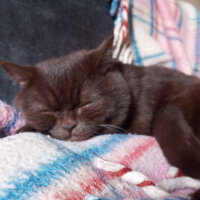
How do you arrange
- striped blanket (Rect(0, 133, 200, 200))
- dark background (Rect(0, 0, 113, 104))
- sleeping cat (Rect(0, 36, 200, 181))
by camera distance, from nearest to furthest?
striped blanket (Rect(0, 133, 200, 200)), sleeping cat (Rect(0, 36, 200, 181)), dark background (Rect(0, 0, 113, 104))

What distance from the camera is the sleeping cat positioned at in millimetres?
1049

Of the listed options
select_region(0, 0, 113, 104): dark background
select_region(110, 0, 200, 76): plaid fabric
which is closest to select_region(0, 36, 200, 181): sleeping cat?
select_region(0, 0, 113, 104): dark background

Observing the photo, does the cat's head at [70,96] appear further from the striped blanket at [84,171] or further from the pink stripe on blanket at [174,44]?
the pink stripe on blanket at [174,44]

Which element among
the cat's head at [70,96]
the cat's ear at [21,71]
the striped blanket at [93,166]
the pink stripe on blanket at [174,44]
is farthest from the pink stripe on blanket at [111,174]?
the pink stripe on blanket at [174,44]

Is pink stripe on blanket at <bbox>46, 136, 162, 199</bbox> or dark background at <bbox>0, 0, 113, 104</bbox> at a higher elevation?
dark background at <bbox>0, 0, 113, 104</bbox>

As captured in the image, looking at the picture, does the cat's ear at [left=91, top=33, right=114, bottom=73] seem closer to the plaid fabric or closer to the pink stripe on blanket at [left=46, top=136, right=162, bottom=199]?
the pink stripe on blanket at [left=46, top=136, right=162, bottom=199]

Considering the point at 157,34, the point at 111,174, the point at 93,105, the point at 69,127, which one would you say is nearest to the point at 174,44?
the point at 157,34

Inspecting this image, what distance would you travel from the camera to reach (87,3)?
1.50 m

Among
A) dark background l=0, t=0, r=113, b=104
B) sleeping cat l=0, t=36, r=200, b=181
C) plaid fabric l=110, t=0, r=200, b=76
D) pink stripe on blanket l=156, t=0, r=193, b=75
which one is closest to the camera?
sleeping cat l=0, t=36, r=200, b=181

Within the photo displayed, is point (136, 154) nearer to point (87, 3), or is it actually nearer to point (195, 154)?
point (195, 154)

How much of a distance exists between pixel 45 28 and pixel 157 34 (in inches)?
32.4

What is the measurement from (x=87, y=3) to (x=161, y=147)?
95cm

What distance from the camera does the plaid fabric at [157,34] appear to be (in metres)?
1.59

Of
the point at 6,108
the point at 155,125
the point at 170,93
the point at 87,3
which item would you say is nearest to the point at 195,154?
the point at 155,125
